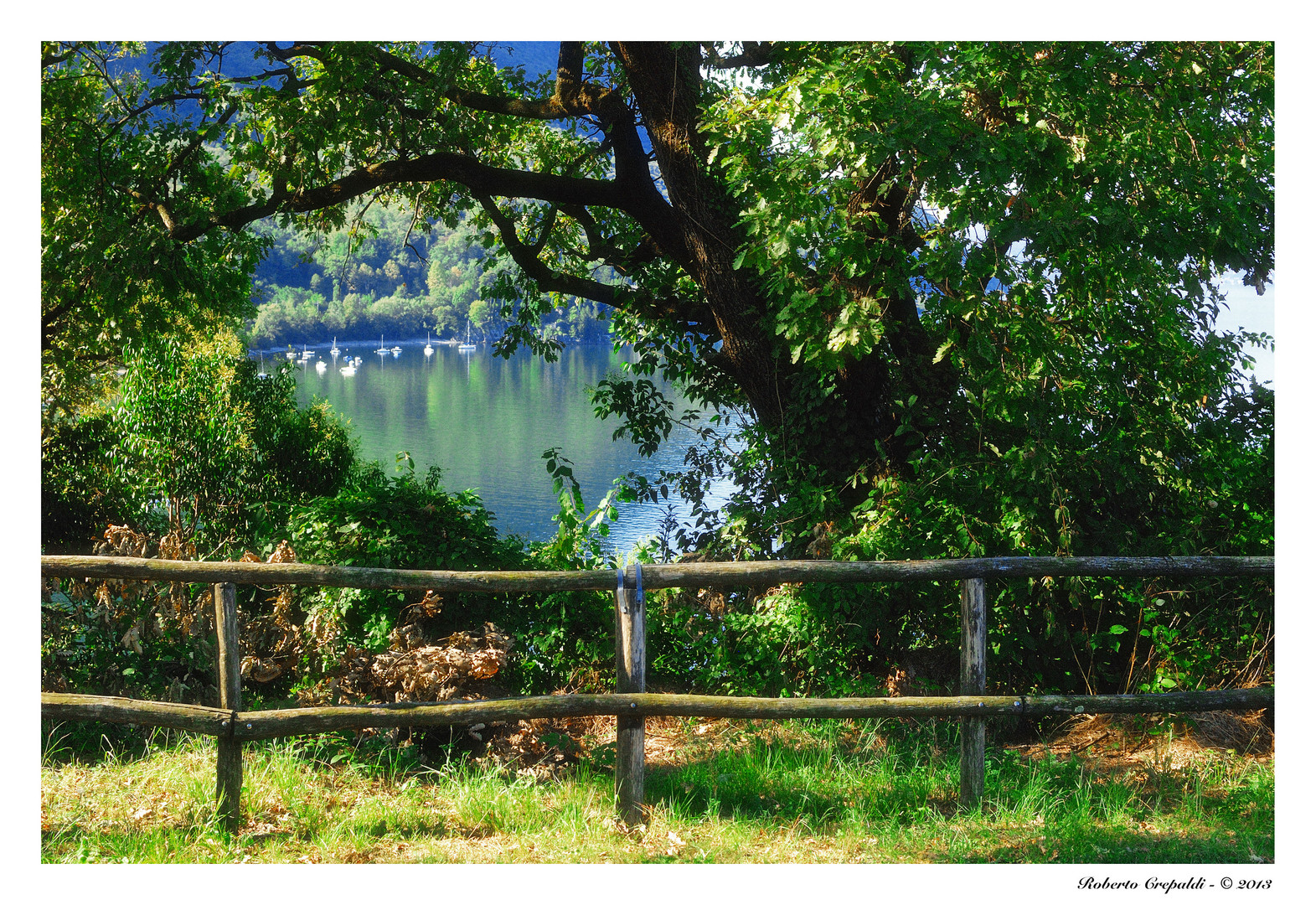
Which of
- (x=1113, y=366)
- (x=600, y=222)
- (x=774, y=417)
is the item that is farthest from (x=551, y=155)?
(x=1113, y=366)

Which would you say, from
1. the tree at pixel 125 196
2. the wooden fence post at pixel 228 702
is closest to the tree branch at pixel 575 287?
the tree at pixel 125 196

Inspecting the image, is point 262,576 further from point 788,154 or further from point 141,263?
point 141,263

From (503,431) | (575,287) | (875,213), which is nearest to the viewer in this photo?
(875,213)

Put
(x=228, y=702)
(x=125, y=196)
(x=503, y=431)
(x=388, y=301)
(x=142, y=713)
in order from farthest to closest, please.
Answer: (x=388, y=301)
(x=503, y=431)
(x=125, y=196)
(x=228, y=702)
(x=142, y=713)

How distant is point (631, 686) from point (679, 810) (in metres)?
0.65

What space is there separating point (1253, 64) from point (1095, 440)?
272 cm

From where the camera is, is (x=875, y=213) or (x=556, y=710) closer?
(x=556, y=710)

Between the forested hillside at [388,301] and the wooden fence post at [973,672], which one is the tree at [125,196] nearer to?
the wooden fence post at [973,672]

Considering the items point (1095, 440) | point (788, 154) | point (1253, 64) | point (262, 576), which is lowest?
point (262, 576)

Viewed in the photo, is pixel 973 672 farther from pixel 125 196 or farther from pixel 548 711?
pixel 125 196

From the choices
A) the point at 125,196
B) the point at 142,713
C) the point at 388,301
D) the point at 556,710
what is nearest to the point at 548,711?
the point at 556,710

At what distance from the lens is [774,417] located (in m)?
7.89

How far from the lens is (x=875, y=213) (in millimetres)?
5840

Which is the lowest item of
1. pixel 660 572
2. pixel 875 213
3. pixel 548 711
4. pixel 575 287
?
pixel 548 711
